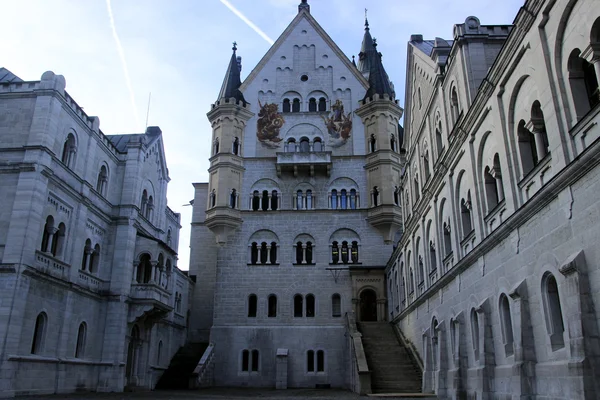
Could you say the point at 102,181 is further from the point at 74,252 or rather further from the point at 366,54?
the point at 366,54

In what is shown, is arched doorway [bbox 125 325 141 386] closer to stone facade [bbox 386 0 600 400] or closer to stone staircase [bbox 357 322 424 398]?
stone staircase [bbox 357 322 424 398]

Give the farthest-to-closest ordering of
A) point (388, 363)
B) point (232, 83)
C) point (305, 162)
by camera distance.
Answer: point (232, 83) < point (305, 162) < point (388, 363)

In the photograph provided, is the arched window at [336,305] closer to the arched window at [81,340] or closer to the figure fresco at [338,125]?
the figure fresco at [338,125]

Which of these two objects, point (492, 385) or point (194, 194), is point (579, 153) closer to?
point (492, 385)

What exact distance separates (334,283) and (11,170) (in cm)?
2383

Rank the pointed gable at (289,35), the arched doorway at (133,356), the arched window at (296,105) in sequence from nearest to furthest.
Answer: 1. the arched doorway at (133,356)
2. the arched window at (296,105)
3. the pointed gable at (289,35)

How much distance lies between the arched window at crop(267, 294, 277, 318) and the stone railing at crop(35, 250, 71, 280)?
16318mm

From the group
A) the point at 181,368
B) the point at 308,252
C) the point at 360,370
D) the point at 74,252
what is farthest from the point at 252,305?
the point at 360,370

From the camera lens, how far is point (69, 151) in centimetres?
2889

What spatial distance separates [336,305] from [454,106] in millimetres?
22562

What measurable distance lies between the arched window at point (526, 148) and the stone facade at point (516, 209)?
0.10 feet

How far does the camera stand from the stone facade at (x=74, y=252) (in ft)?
78.5

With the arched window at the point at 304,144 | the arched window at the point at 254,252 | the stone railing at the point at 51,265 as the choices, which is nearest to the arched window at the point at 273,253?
the arched window at the point at 254,252

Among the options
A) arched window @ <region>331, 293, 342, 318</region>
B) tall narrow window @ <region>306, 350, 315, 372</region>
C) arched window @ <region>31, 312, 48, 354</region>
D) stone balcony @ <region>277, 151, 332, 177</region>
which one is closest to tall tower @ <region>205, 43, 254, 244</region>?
stone balcony @ <region>277, 151, 332, 177</region>
